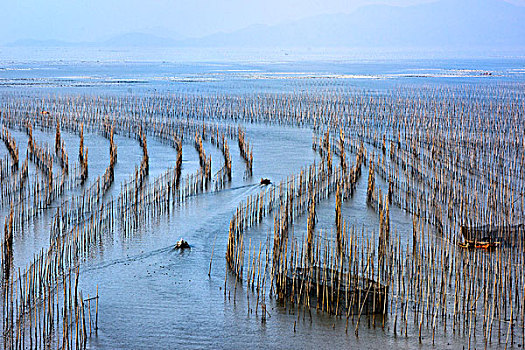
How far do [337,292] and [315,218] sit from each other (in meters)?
3.45

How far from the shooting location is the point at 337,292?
263 inches

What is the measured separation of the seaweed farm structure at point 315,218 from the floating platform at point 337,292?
2 cm

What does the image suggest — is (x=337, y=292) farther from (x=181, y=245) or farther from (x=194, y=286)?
(x=181, y=245)

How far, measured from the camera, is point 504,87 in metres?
35.2

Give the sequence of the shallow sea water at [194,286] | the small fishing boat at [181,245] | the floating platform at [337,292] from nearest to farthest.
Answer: the shallow sea water at [194,286], the floating platform at [337,292], the small fishing boat at [181,245]

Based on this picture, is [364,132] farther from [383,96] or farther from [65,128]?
[383,96]

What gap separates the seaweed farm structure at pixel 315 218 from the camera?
664 cm

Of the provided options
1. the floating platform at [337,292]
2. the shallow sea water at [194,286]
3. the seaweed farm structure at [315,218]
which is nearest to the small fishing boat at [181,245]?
the shallow sea water at [194,286]

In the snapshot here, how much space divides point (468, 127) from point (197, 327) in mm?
14319

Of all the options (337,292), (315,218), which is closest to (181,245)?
(315,218)

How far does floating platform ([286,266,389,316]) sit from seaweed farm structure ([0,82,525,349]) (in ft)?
0.07

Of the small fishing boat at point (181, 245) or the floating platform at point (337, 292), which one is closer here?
the floating platform at point (337, 292)

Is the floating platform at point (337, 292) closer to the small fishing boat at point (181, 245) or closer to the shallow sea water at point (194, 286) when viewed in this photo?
the shallow sea water at point (194, 286)

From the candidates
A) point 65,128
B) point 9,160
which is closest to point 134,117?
point 65,128
